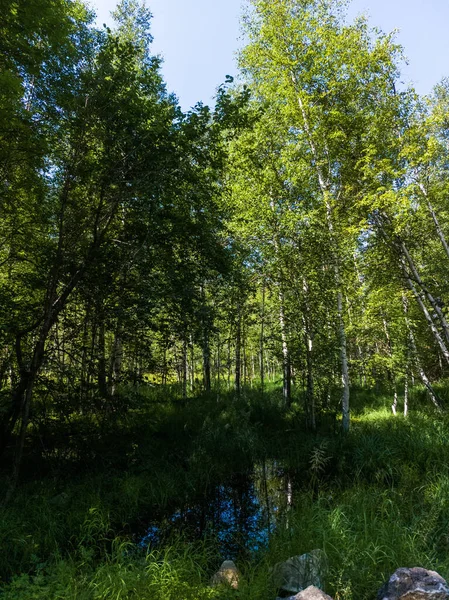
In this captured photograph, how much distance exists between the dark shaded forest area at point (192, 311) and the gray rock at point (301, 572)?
182mm

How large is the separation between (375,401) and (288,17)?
1432 centimetres

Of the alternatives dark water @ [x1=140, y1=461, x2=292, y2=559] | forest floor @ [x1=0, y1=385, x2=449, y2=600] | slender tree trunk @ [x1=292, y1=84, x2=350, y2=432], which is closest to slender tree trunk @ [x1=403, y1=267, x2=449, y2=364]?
slender tree trunk @ [x1=292, y1=84, x2=350, y2=432]

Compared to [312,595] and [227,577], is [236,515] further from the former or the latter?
[312,595]

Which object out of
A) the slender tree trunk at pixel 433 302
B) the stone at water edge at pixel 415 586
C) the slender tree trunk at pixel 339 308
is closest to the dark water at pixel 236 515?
the stone at water edge at pixel 415 586

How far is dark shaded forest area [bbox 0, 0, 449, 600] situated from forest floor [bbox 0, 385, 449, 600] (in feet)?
0.14

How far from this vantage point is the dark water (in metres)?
4.72

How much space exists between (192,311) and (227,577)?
386cm

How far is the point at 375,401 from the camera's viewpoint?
13461 mm

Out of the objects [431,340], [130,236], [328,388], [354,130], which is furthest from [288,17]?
[431,340]

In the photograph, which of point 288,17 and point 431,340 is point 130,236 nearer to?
point 288,17

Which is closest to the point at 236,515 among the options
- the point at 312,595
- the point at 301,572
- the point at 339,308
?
the point at 301,572

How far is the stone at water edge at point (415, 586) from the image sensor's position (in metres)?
2.50

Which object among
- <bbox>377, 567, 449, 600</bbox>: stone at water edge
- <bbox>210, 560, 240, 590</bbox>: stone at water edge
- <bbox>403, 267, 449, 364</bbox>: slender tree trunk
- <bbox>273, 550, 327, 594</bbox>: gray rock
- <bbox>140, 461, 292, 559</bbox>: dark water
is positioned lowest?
<bbox>140, 461, 292, 559</bbox>: dark water

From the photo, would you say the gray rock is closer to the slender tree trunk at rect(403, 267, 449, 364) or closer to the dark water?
the dark water
